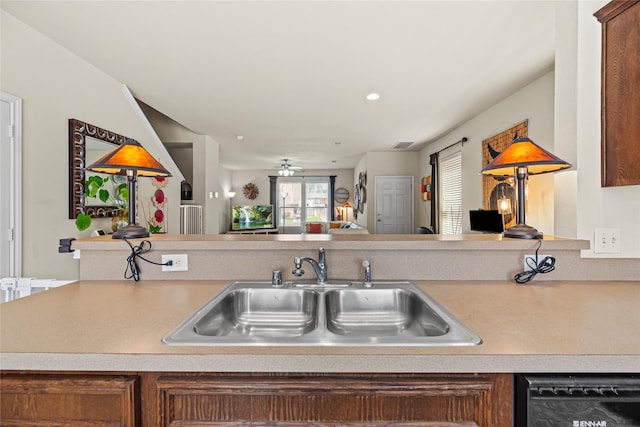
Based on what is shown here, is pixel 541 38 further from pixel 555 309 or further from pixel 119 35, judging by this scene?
pixel 119 35

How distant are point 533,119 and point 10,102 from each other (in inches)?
179

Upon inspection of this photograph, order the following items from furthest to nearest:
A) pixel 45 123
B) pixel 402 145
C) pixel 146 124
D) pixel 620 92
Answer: pixel 402 145 < pixel 146 124 < pixel 45 123 < pixel 620 92

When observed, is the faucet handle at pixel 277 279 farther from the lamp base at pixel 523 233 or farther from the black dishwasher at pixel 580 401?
the lamp base at pixel 523 233

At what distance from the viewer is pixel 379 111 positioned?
416 cm

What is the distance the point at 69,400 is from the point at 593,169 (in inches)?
82.6

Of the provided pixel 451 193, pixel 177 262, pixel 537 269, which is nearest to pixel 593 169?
pixel 537 269

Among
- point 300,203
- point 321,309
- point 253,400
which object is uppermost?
point 300,203

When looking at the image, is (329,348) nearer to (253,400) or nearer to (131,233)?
(253,400)

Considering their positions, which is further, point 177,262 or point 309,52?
point 309,52

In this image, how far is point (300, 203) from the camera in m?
9.84

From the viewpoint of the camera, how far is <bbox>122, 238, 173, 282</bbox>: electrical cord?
139cm

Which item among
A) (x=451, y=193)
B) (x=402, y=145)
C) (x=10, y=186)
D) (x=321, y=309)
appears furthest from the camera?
(x=402, y=145)

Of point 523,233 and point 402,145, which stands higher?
point 402,145

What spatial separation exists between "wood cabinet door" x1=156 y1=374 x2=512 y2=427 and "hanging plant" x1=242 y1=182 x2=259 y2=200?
30.2ft
